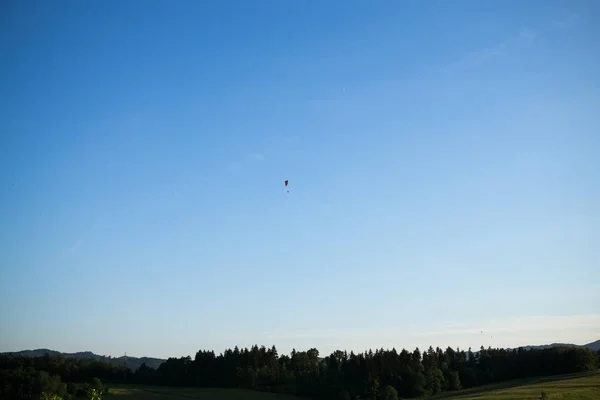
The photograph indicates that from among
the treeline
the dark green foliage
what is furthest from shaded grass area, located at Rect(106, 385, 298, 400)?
the dark green foliage

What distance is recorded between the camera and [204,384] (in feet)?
447

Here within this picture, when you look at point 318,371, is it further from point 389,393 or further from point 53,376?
point 53,376

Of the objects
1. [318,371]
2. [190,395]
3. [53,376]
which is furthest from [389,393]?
[53,376]

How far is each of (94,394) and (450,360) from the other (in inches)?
4907

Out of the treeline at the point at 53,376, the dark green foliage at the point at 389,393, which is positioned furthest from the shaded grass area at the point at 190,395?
the dark green foliage at the point at 389,393

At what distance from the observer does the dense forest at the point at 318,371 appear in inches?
4373

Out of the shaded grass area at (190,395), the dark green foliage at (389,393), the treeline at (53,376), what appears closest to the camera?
the shaded grass area at (190,395)

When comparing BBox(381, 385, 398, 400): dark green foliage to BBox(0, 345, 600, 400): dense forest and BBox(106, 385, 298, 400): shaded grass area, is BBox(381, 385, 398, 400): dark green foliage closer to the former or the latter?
BBox(0, 345, 600, 400): dense forest

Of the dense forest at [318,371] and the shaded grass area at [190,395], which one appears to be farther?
the dense forest at [318,371]

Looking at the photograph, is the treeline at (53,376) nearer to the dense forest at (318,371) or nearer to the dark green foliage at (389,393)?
the dense forest at (318,371)

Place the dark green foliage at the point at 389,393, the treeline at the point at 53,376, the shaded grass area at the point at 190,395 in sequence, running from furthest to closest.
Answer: the treeline at the point at 53,376, the dark green foliage at the point at 389,393, the shaded grass area at the point at 190,395

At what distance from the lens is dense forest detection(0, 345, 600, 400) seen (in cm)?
11106

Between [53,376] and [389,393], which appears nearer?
[389,393]

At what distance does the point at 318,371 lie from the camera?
132 m
